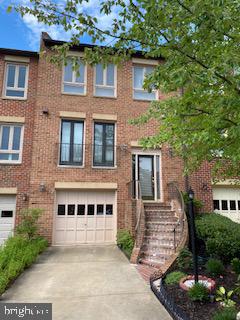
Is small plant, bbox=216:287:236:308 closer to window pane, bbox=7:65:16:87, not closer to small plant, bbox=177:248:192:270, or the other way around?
small plant, bbox=177:248:192:270

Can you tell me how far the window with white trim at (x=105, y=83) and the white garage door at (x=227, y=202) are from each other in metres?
7.10

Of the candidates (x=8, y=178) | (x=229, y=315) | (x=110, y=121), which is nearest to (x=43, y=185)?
(x=8, y=178)

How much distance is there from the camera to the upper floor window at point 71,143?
11789mm

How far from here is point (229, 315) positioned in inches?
156

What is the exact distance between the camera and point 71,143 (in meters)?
12.0

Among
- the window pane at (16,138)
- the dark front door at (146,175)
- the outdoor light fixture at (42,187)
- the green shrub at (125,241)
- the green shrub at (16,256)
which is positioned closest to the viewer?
the green shrub at (16,256)

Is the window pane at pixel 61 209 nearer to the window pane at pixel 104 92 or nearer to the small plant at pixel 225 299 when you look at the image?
the window pane at pixel 104 92

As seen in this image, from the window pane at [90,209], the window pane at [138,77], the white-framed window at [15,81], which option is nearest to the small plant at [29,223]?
the window pane at [90,209]

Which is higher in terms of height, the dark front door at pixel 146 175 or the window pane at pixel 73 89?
the window pane at pixel 73 89

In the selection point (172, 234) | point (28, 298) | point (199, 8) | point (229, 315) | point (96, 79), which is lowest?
point (28, 298)

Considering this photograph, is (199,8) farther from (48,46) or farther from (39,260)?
(48,46)

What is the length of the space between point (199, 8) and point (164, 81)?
3.58 ft

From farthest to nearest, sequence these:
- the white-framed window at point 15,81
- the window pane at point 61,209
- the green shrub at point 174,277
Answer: the white-framed window at point 15,81, the window pane at point 61,209, the green shrub at point 174,277

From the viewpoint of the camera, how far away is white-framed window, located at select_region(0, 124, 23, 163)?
11719mm
